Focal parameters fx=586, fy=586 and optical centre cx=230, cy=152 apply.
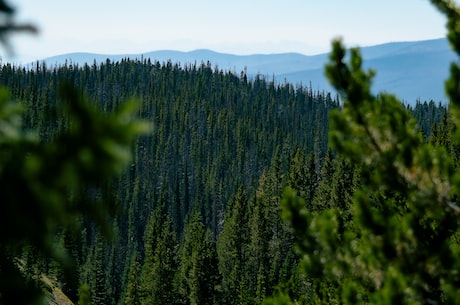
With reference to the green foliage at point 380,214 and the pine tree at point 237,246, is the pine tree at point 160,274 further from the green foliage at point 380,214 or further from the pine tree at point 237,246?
the green foliage at point 380,214

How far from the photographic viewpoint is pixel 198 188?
428 ft

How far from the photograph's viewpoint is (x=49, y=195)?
2289 mm

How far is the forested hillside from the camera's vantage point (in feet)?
177

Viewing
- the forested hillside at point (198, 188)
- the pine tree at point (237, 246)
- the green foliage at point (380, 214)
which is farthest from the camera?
the pine tree at point (237, 246)

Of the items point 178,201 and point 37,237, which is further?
point 178,201

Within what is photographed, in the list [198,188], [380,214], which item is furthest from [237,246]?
[198,188]

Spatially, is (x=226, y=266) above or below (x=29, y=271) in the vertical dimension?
below

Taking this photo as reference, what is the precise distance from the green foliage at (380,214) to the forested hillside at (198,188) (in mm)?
3362

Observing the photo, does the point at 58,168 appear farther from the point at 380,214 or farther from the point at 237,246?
the point at 237,246

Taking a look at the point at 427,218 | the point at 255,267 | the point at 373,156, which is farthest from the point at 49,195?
the point at 255,267

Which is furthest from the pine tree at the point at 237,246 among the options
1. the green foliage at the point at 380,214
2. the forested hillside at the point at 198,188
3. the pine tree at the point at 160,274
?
the green foliage at the point at 380,214

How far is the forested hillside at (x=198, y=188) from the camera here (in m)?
53.9

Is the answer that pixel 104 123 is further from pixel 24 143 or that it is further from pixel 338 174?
pixel 338 174

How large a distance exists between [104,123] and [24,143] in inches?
21.7
